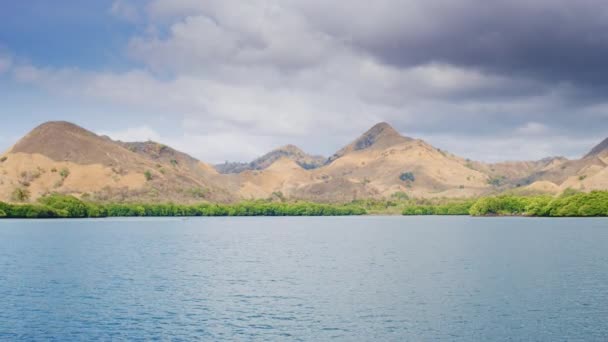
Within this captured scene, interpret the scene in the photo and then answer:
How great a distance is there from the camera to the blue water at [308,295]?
50.2 meters

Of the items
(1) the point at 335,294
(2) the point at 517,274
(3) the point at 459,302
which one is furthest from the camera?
(2) the point at 517,274

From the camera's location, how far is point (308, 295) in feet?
219

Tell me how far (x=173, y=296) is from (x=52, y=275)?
26330 millimetres

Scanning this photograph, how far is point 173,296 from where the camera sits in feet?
221

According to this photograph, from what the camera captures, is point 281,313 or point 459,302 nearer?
point 281,313

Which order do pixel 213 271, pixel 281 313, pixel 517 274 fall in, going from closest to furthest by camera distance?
pixel 281 313
pixel 517 274
pixel 213 271

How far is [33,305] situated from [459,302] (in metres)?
41.9

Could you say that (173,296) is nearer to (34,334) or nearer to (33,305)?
(33,305)

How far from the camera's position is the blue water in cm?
5019

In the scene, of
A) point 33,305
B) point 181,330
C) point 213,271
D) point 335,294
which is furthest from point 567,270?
point 33,305

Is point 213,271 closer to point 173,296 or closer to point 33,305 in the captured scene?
point 173,296

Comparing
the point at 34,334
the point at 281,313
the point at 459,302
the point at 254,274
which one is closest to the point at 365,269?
the point at 254,274

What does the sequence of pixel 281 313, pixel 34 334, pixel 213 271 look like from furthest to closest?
pixel 213 271, pixel 281 313, pixel 34 334

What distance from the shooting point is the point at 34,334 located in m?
49.8
